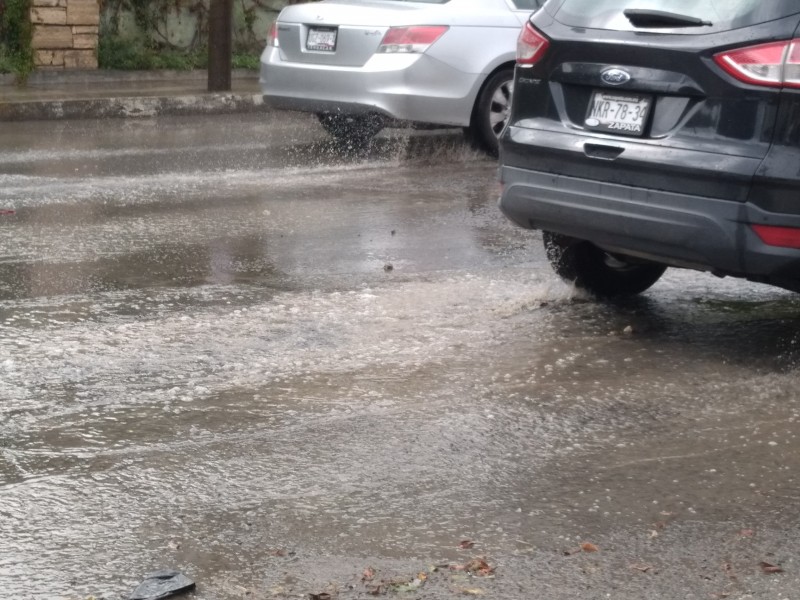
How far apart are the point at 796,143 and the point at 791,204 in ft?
0.70

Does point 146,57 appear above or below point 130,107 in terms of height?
above

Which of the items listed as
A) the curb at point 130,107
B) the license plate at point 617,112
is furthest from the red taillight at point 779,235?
the curb at point 130,107

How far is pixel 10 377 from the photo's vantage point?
4699 mm

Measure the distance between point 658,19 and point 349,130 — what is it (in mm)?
6429

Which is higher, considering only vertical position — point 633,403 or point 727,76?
point 727,76

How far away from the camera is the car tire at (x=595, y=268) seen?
19.5ft

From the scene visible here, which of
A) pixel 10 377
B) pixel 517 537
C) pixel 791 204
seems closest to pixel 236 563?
pixel 517 537

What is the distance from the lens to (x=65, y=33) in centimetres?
1628

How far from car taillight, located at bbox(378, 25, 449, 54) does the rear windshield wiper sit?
4.94 meters

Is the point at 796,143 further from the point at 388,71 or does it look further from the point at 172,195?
the point at 388,71

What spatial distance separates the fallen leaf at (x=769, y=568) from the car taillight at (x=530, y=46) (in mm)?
2696

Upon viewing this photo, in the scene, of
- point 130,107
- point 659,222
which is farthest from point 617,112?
point 130,107

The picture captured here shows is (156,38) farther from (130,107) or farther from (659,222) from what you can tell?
(659,222)

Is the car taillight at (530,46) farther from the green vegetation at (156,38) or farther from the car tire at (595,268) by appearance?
the green vegetation at (156,38)
